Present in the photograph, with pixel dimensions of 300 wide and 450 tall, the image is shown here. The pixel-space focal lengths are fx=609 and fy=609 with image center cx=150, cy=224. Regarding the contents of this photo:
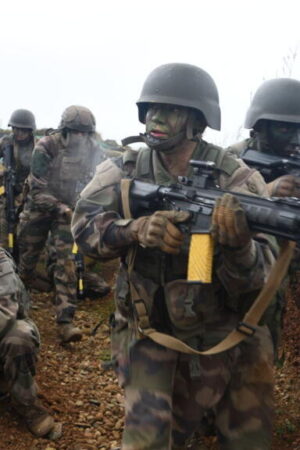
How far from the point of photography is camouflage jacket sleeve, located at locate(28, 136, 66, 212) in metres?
7.06

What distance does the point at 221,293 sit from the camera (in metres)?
3.18

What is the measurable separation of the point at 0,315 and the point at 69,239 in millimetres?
2843

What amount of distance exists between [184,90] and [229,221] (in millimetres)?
997

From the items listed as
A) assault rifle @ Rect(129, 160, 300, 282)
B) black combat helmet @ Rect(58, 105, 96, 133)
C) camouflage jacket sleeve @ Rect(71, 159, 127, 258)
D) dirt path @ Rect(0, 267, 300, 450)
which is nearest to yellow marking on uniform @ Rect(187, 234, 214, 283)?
assault rifle @ Rect(129, 160, 300, 282)

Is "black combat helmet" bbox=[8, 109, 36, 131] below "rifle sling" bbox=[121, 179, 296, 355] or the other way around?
below

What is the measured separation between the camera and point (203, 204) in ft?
9.62

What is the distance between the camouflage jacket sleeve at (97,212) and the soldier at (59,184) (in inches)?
142

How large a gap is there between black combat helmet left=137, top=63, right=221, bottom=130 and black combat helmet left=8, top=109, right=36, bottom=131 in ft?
18.4

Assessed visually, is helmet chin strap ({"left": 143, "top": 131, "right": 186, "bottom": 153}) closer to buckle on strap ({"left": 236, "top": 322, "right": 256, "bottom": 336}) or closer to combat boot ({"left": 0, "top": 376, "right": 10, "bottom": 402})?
buckle on strap ({"left": 236, "top": 322, "right": 256, "bottom": 336})

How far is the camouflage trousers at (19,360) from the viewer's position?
421 cm

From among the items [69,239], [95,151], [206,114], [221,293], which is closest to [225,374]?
[221,293]

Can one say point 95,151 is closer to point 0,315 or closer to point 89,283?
point 89,283

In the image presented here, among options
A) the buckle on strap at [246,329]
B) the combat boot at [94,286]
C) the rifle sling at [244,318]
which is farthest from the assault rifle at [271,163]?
the combat boot at [94,286]

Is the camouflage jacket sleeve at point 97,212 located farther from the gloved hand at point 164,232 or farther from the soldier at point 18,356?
the soldier at point 18,356
